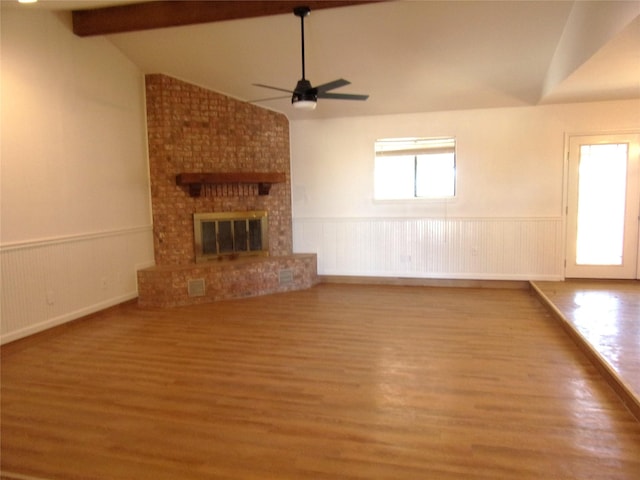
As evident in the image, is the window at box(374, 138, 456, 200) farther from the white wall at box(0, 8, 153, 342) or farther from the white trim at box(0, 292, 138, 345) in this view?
the white trim at box(0, 292, 138, 345)

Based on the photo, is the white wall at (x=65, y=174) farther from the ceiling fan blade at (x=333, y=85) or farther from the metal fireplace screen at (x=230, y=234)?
the ceiling fan blade at (x=333, y=85)

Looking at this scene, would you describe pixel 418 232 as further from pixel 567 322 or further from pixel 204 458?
pixel 204 458

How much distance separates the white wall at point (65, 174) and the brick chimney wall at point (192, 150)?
19 cm

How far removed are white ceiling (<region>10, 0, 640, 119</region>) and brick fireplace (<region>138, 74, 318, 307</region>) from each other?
343 mm

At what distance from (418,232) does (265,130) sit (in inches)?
108

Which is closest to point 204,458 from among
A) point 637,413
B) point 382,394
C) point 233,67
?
point 382,394

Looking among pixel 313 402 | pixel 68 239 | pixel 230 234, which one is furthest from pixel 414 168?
pixel 68 239

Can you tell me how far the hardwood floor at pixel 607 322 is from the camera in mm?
2779

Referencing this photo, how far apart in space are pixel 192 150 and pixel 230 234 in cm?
125

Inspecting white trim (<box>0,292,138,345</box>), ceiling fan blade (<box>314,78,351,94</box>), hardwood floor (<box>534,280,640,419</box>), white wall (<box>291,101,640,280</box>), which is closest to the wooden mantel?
white wall (<box>291,101,640,280</box>)

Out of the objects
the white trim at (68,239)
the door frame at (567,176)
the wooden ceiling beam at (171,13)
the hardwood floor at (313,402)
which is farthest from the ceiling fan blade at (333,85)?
the door frame at (567,176)

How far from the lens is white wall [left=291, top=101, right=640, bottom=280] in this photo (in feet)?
18.7

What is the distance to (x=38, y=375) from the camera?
3172mm

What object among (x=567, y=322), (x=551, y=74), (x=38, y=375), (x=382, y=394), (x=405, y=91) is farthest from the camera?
(x=405, y=91)
